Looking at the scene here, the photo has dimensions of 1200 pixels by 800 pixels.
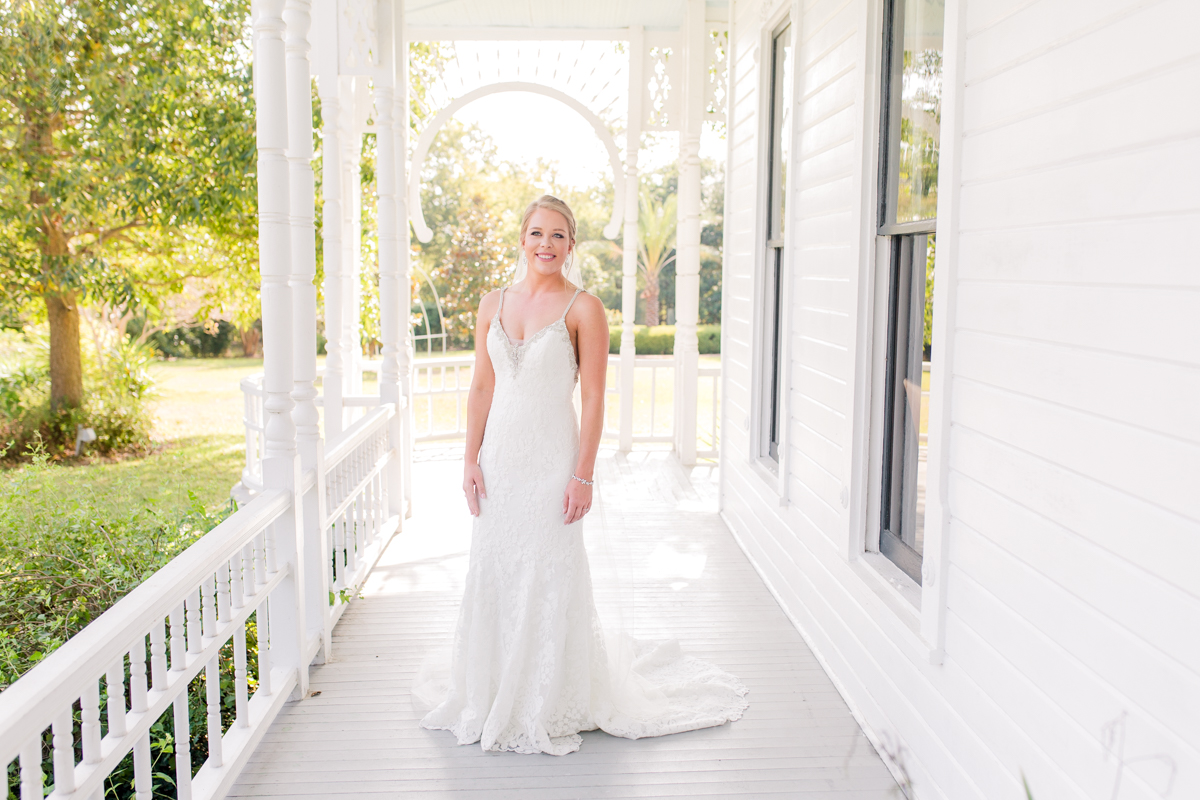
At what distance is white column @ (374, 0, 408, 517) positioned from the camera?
17.4ft

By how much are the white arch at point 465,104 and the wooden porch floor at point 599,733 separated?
3349 mm

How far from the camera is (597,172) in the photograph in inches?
1027

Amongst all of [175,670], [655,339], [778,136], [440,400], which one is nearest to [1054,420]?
[175,670]

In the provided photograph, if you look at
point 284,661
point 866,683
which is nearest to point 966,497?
point 866,683

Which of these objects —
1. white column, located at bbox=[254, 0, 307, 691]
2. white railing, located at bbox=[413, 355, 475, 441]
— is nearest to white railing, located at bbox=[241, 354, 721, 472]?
white railing, located at bbox=[413, 355, 475, 441]

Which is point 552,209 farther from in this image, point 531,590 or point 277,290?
point 531,590

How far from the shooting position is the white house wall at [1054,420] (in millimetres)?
1601

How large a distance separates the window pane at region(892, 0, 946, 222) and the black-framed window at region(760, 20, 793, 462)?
1879 mm

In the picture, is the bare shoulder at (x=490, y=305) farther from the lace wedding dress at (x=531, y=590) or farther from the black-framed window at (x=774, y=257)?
the black-framed window at (x=774, y=257)

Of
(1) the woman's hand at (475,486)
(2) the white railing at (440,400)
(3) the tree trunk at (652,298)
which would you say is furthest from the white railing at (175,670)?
(3) the tree trunk at (652,298)

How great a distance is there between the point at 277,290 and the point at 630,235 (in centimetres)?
591

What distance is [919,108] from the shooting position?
2.94 m

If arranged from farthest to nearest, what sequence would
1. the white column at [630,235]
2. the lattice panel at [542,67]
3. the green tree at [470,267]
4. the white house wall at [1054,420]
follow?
the green tree at [470,267]
the lattice panel at [542,67]
the white column at [630,235]
the white house wall at [1054,420]

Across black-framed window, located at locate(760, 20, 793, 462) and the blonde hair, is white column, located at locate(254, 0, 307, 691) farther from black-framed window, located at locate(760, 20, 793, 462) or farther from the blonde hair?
black-framed window, located at locate(760, 20, 793, 462)
